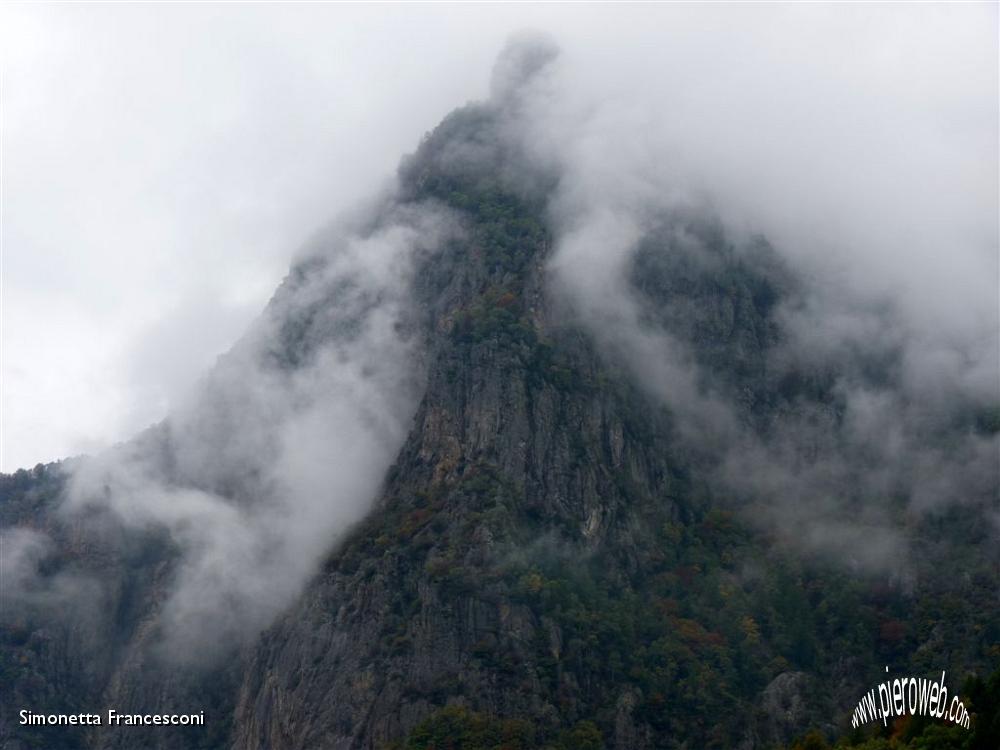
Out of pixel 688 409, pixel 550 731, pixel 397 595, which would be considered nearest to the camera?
pixel 550 731

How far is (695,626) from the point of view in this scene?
165750 millimetres

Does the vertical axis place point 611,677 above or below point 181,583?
below

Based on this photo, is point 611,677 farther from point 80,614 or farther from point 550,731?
point 80,614

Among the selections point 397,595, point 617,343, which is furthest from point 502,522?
point 617,343

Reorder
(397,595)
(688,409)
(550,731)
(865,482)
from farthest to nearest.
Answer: (688,409) < (865,482) < (397,595) < (550,731)

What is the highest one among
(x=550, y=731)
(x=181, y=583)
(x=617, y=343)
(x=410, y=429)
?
(x=617, y=343)

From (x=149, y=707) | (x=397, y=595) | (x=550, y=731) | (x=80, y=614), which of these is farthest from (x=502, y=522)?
(x=80, y=614)

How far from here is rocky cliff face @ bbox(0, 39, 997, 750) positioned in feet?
507

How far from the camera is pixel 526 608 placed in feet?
522

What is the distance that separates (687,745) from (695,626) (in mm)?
17793

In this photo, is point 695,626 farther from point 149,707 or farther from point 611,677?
point 149,707

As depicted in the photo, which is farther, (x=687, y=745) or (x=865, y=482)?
(x=865, y=482)

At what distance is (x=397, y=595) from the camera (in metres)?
164

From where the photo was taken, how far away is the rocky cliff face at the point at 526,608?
154500mm
